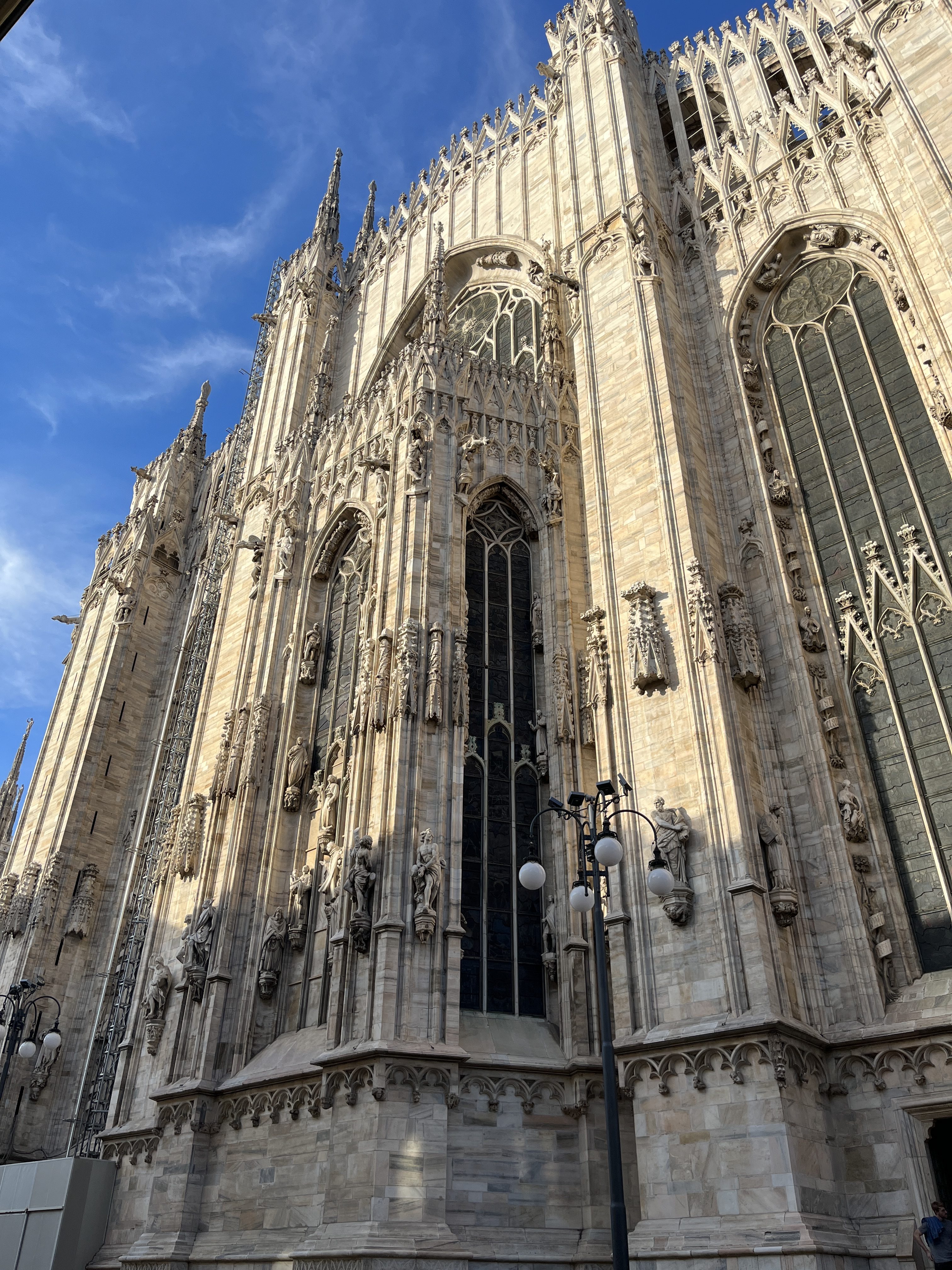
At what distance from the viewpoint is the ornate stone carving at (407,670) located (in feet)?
58.0

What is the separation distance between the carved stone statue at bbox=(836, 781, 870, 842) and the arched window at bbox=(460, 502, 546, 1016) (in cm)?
531

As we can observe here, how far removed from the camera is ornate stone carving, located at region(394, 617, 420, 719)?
1769cm

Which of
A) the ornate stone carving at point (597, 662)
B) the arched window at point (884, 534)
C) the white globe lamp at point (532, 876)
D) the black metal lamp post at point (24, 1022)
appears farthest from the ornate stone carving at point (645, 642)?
A: the black metal lamp post at point (24, 1022)

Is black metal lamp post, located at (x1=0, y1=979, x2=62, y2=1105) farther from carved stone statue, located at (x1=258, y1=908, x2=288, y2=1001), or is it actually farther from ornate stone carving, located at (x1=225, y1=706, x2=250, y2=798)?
ornate stone carving, located at (x1=225, y1=706, x2=250, y2=798)

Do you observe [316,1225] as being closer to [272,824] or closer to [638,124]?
[272,824]

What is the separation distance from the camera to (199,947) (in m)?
18.9

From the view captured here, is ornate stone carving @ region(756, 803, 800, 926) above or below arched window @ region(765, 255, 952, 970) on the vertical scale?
below

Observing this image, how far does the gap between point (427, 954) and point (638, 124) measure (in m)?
21.6

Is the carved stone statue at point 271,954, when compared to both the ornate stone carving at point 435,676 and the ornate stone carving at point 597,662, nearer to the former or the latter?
the ornate stone carving at point 435,676

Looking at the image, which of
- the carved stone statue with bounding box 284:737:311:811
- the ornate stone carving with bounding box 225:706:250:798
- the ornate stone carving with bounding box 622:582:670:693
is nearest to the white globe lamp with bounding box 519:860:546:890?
the ornate stone carving with bounding box 622:582:670:693

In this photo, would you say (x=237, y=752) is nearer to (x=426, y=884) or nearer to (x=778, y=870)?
(x=426, y=884)

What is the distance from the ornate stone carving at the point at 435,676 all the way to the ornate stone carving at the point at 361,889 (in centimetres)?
252

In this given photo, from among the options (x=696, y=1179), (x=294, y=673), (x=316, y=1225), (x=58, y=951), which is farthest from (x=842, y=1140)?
(x=58, y=951)

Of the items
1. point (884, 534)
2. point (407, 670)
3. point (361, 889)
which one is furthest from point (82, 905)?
point (884, 534)
